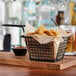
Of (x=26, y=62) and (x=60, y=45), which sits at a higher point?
(x=60, y=45)

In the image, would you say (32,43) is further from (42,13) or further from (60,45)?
(42,13)

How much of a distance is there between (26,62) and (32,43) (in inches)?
4.7

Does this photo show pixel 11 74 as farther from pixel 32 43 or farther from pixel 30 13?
pixel 30 13

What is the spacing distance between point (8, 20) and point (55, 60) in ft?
10.2

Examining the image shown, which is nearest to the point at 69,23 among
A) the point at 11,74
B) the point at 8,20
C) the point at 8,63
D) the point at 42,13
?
the point at 42,13

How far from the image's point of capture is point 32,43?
1.58m

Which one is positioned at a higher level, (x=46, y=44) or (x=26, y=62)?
(x=46, y=44)

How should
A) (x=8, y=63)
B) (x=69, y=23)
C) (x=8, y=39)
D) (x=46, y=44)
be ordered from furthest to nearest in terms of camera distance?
(x=69, y=23) → (x=8, y=39) → (x=8, y=63) → (x=46, y=44)

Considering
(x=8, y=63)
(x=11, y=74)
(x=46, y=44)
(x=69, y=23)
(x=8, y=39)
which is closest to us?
(x=11, y=74)

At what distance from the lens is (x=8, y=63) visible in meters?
1.67

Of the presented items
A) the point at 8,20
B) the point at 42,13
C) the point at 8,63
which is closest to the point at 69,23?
the point at 42,13

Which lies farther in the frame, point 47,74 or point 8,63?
point 8,63

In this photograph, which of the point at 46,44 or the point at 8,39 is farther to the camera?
the point at 8,39

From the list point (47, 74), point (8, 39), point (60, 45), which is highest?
point (60, 45)
